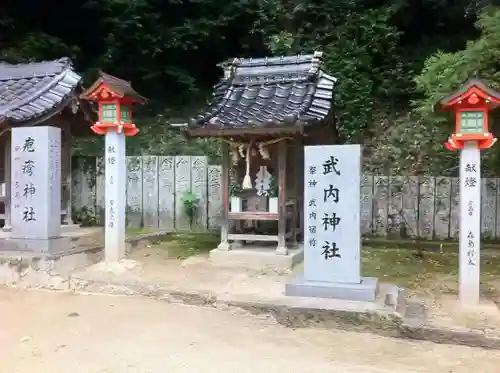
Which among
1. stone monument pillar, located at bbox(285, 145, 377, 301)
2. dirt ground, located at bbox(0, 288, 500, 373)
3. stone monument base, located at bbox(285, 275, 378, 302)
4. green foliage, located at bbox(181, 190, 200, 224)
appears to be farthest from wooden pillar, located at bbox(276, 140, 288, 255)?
green foliage, located at bbox(181, 190, 200, 224)

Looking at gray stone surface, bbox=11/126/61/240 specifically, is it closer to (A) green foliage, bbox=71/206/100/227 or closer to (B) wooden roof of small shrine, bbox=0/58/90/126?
(B) wooden roof of small shrine, bbox=0/58/90/126

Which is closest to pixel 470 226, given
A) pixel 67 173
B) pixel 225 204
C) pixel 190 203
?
pixel 225 204

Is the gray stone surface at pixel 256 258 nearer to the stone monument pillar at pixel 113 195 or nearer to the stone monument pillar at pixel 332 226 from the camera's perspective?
the stone monument pillar at pixel 113 195

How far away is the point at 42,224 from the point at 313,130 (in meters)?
5.06

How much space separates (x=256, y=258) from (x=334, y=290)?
9.10 feet

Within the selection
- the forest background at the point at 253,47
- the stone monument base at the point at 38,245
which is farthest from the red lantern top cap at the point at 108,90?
the forest background at the point at 253,47

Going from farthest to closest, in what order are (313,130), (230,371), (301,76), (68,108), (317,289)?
(68,108), (301,76), (313,130), (317,289), (230,371)

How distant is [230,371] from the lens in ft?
15.9

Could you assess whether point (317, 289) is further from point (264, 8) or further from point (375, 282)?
point (264, 8)

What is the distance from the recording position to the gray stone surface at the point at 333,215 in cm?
664

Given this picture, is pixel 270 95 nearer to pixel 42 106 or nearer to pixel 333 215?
pixel 333 215

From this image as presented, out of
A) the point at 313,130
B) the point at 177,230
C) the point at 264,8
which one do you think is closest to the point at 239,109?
the point at 313,130

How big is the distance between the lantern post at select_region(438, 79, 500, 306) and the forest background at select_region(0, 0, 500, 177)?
6.87 m

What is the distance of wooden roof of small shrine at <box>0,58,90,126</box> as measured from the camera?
973cm
